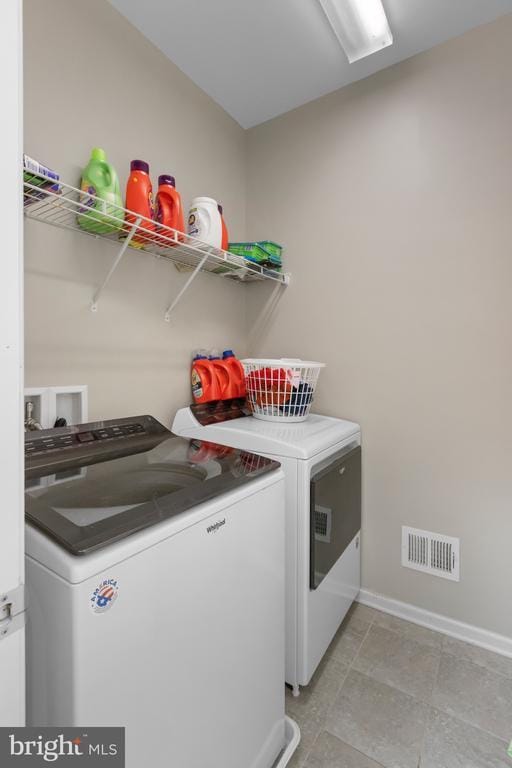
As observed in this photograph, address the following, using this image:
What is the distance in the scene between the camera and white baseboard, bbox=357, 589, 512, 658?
5.59 ft

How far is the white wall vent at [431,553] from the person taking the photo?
1806 millimetres

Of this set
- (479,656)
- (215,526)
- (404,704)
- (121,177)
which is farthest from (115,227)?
(479,656)

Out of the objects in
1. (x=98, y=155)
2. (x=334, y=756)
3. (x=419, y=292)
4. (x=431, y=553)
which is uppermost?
(x=98, y=155)

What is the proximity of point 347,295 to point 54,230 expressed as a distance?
56.7 inches

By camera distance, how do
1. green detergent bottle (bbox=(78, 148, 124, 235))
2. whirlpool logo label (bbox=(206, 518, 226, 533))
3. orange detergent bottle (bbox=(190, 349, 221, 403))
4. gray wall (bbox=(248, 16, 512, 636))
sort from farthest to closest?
1. orange detergent bottle (bbox=(190, 349, 221, 403))
2. gray wall (bbox=(248, 16, 512, 636))
3. green detergent bottle (bbox=(78, 148, 124, 235))
4. whirlpool logo label (bbox=(206, 518, 226, 533))

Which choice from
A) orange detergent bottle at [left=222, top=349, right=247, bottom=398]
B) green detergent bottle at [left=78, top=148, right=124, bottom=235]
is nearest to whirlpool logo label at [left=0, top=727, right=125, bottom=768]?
green detergent bottle at [left=78, top=148, right=124, bottom=235]

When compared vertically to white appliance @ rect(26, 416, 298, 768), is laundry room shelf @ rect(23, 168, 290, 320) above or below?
above

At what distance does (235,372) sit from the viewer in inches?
83.6

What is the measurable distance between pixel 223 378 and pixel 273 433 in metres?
0.57

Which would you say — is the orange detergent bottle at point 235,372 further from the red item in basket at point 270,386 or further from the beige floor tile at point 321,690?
the beige floor tile at point 321,690

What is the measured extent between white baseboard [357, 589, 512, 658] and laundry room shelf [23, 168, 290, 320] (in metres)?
1.88

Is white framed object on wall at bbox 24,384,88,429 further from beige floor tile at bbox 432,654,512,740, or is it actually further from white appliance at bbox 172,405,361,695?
beige floor tile at bbox 432,654,512,740

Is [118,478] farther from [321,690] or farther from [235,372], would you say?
[321,690]

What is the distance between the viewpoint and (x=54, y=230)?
140cm
